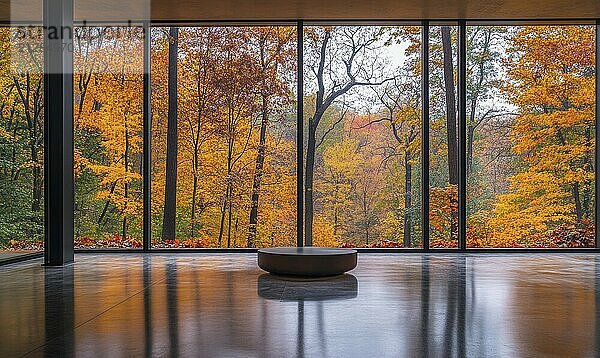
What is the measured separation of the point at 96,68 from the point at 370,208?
5838 mm

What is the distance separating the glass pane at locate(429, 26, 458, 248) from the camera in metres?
12.3

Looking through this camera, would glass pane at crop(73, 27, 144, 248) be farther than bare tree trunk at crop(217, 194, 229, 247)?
No

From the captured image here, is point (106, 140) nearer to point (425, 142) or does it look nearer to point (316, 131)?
point (316, 131)

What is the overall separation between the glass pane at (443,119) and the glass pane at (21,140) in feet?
21.9

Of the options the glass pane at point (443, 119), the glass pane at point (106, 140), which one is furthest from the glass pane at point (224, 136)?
the glass pane at point (443, 119)

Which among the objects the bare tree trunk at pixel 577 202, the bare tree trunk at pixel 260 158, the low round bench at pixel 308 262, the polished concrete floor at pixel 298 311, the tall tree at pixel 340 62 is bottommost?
the polished concrete floor at pixel 298 311

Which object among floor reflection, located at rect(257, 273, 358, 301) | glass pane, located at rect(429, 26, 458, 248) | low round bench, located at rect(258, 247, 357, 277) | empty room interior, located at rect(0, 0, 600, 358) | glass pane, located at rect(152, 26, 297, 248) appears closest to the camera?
floor reflection, located at rect(257, 273, 358, 301)

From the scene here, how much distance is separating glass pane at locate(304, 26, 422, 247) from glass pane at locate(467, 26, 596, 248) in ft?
3.72

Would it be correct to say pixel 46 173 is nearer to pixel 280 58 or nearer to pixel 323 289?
pixel 323 289

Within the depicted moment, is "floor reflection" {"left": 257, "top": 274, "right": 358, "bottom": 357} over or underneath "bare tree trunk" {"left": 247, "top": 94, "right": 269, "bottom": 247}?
underneath

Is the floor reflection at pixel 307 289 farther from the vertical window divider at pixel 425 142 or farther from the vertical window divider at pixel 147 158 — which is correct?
the vertical window divider at pixel 147 158

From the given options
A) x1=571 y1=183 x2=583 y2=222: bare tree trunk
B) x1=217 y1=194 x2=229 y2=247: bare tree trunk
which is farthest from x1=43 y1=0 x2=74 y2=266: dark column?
x1=571 y1=183 x2=583 y2=222: bare tree trunk

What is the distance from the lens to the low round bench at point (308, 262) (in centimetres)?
741

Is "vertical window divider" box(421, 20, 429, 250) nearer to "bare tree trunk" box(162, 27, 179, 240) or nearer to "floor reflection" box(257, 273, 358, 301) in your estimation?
"floor reflection" box(257, 273, 358, 301)
